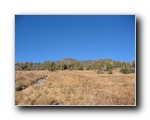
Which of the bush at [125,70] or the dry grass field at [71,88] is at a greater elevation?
the bush at [125,70]

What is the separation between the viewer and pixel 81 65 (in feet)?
9.36

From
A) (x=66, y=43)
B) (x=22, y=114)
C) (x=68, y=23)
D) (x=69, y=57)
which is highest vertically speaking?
(x=68, y=23)

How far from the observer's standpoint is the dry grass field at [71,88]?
2.82 m

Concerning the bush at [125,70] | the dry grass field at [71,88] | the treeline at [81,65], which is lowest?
the dry grass field at [71,88]

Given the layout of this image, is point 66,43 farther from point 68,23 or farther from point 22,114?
point 22,114

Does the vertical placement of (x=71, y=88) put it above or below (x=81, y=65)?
below

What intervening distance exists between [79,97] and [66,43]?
68 centimetres

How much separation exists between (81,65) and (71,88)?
306 millimetres

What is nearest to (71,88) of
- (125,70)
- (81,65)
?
(81,65)

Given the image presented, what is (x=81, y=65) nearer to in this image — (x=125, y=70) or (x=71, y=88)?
(x=71, y=88)

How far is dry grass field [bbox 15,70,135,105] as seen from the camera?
282 cm

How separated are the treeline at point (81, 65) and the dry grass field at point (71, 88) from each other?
0.17ft

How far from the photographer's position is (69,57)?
111 inches
